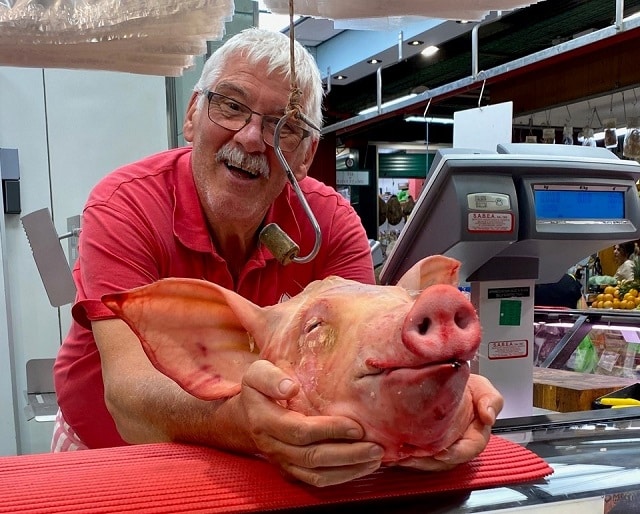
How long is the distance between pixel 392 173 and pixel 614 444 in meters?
9.52

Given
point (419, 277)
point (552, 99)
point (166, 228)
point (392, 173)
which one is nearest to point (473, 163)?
point (419, 277)

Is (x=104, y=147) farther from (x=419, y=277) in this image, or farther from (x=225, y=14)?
(x=419, y=277)

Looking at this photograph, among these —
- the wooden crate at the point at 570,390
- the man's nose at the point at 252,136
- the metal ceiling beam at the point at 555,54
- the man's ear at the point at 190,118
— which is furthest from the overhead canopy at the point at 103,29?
the metal ceiling beam at the point at 555,54

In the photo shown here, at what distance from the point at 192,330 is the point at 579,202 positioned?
2.71 ft

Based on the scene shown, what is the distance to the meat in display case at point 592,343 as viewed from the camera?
5.80 feet

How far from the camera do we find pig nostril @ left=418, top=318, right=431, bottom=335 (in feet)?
1.53

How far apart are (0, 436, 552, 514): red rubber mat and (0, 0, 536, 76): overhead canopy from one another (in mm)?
782

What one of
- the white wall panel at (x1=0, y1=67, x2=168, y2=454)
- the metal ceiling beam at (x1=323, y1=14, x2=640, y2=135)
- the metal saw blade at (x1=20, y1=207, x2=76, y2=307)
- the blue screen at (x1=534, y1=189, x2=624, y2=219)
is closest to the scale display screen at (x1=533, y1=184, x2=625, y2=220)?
the blue screen at (x1=534, y1=189, x2=624, y2=219)

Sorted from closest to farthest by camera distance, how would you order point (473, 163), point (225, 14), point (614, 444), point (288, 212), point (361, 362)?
point (361, 362) < point (614, 444) < point (473, 163) < point (225, 14) < point (288, 212)

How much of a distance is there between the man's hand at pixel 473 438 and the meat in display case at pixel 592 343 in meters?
1.23

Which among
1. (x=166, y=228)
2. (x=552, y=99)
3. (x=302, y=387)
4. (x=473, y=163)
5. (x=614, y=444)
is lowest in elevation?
(x=614, y=444)

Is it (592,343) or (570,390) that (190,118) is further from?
(592,343)

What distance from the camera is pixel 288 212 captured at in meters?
1.45

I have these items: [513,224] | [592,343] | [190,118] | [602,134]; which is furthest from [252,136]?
[602,134]
